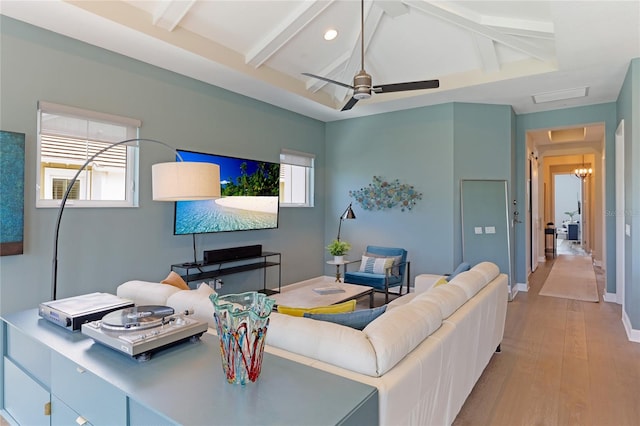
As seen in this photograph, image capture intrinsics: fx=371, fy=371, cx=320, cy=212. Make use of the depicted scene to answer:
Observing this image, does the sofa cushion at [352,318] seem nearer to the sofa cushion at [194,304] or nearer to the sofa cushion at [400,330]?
the sofa cushion at [400,330]

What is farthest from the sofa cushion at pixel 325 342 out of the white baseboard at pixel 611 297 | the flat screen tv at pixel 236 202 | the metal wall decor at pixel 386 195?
the white baseboard at pixel 611 297

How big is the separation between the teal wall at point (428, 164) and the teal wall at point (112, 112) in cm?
166

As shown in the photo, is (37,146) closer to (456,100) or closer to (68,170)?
(68,170)

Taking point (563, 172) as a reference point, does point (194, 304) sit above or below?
below

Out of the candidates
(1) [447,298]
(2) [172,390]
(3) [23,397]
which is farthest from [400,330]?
(3) [23,397]

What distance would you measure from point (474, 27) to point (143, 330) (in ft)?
13.3

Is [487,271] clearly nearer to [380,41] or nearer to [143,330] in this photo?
[143,330]

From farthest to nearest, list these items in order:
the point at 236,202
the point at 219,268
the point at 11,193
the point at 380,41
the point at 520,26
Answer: the point at 236,202 < the point at 219,268 < the point at 380,41 < the point at 520,26 < the point at 11,193

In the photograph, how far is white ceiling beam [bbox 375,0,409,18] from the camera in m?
3.75

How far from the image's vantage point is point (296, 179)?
631 cm

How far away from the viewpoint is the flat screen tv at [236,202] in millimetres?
4242

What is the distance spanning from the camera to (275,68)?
4.71 m

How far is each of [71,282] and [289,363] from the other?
2874mm

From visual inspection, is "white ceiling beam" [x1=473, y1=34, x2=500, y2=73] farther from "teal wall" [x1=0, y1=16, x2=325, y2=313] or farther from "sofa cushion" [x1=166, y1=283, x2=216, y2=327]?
"sofa cushion" [x1=166, y1=283, x2=216, y2=327]
